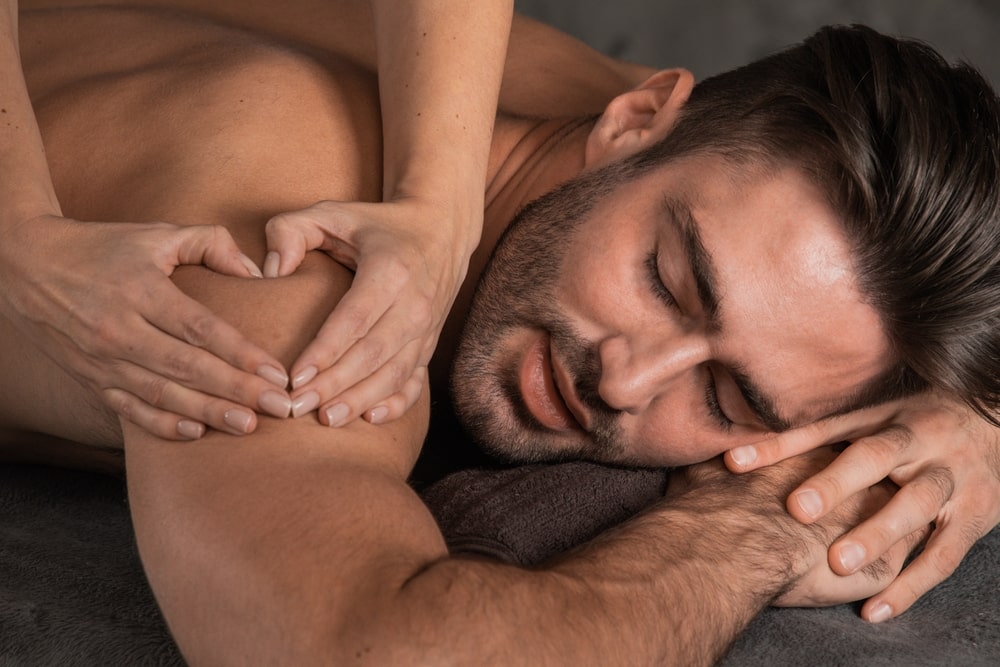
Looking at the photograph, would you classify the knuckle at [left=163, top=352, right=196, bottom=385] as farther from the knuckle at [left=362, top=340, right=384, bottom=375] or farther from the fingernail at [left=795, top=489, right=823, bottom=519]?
the fingernail at [left=795, top=489, right=823, bottom=519]

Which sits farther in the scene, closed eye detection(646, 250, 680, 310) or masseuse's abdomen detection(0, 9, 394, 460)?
closed eye detection(646, 250, 680, 310)

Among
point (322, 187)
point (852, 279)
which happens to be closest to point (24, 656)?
point (322, 187)

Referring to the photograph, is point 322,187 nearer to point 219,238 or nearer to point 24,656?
point 219,238

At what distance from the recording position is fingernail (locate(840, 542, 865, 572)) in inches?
46.8

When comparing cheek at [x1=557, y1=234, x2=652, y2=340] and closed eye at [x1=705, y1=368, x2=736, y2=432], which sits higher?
cheek at [x1=557, y1=234, x2=652, y2=340]

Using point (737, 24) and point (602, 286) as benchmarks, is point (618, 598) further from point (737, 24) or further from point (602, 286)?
point (737, 24)

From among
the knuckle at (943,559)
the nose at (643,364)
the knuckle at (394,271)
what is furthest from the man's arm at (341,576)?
the knuckle at (943,559)

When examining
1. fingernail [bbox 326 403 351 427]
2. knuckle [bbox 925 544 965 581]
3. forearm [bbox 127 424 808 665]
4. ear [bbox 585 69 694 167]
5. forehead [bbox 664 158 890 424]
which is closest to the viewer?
forearm [bbox 127 424 808 665]

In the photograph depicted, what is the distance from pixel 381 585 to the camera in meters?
0.81

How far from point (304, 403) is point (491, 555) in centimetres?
29

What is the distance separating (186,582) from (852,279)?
707mm

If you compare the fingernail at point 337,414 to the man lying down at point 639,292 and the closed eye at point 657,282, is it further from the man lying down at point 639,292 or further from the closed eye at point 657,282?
the closed eye at point 657,282

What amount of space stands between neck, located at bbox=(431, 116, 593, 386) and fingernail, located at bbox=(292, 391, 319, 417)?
52 centimetres

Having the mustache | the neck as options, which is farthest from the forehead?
the neck
